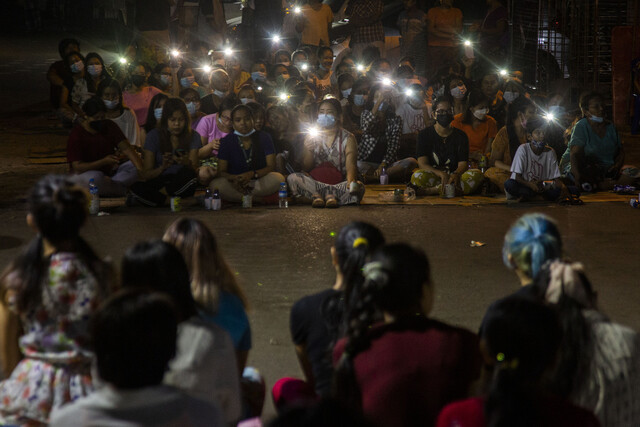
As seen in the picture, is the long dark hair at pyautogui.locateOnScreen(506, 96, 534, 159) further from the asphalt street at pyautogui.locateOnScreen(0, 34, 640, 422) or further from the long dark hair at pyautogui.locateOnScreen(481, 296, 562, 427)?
the long dark hair at pyautogui.locateOnScreen(481, 296, 562, 427)

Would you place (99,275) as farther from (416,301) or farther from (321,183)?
(321,183)

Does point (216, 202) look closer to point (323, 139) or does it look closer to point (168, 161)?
point (168, 161)

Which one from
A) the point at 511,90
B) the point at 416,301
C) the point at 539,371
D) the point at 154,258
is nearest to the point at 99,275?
the point at 154,258

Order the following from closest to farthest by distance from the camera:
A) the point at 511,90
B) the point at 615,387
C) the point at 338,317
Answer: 1. the point at 615,387
2. the point at 338,317
3. the point at 511,90

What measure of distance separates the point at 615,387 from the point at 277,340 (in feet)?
9.43

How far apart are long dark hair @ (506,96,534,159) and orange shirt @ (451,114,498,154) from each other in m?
0.30

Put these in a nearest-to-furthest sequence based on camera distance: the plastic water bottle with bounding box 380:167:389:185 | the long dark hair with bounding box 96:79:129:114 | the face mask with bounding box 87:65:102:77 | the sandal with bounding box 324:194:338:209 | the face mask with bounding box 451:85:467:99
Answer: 1. the sandal with bounding box 324:194:338:209
2. the long dark hair with bounding box 96:79:129:114
3. the plastic water bottle with bounding box 380:167:389:185
4. the face mask with bounding box 451:85:467:99
5. the face mask with bounding box 87:65:102:77

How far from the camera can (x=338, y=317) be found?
370 centimetres

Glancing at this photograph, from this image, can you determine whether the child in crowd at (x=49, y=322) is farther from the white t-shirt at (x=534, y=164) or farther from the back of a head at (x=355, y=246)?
the white t-shirt at (x=534, y=164)

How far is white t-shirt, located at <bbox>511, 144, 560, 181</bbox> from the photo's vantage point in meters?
10.7

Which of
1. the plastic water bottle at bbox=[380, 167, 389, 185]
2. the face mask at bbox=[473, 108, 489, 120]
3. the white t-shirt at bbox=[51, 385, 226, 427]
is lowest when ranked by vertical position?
the white t-shirt at bbox=[51, 385, 226, 427]

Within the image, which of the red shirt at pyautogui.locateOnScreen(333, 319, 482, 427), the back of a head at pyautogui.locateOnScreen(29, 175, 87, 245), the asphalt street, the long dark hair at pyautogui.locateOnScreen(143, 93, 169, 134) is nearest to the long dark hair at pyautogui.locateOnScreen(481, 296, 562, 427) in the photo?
the red shirt at pyautogui.locateOnScreen(333, 319, 482, 427)

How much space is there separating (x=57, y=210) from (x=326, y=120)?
766 cm

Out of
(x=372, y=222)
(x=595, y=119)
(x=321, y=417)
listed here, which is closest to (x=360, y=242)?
(x=321, y=417)
